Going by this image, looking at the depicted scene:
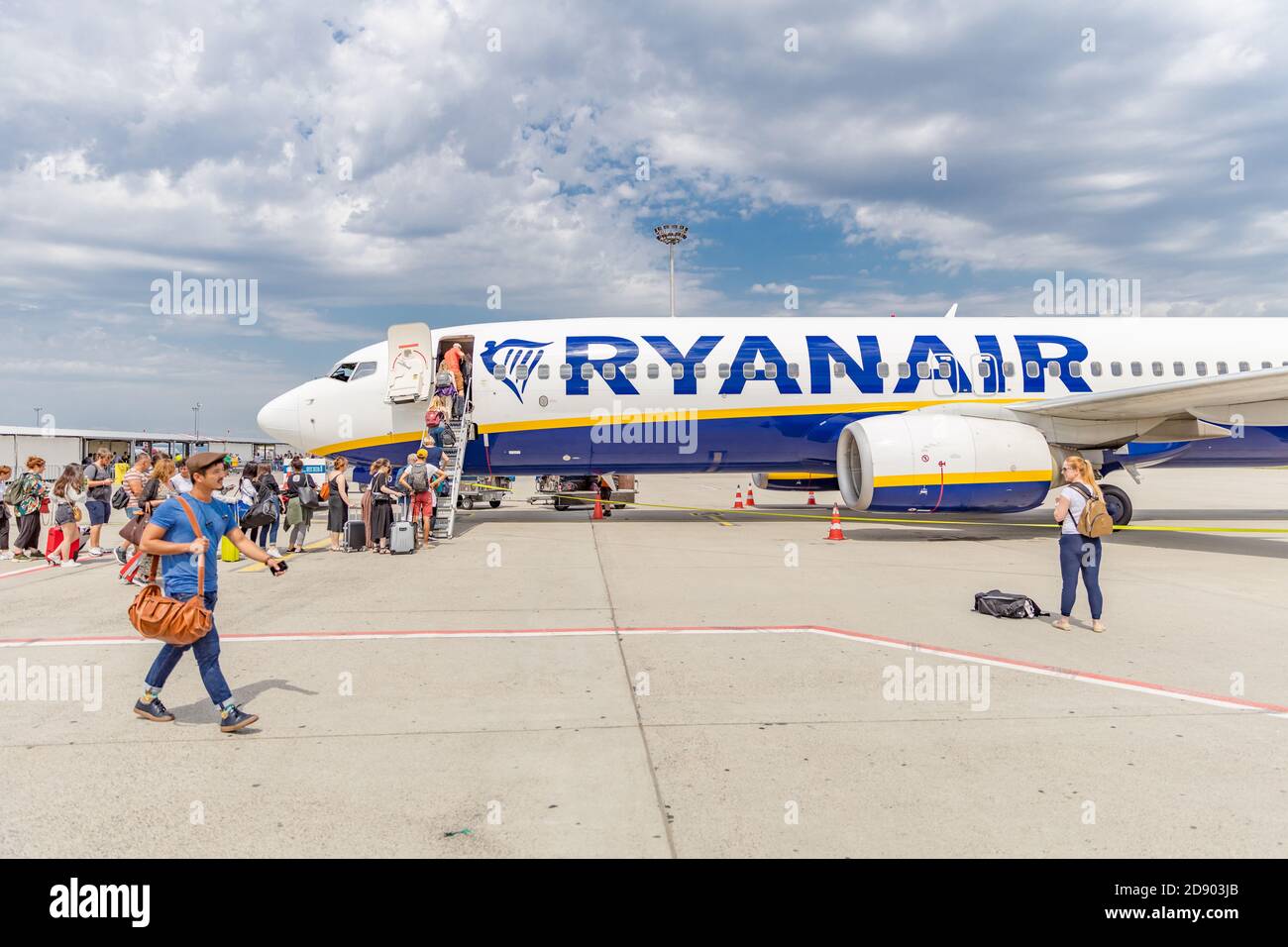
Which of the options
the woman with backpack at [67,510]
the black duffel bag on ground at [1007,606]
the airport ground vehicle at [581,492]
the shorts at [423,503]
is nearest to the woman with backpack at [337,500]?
the shorts at [423,503]

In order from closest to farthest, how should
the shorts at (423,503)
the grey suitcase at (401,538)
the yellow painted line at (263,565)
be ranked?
the yellow painted line at (263,565)
the grey suitcase at (401,538)
the shorts at (423,503)

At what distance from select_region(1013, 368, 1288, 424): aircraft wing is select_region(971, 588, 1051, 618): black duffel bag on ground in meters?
6.53

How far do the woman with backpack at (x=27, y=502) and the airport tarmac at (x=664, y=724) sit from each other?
9.05 ft

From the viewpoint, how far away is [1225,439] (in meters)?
16.3

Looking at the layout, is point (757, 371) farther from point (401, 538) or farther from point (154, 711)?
point (154, 711)

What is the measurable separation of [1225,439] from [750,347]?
10507mm

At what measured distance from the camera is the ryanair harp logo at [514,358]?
51.8 feet

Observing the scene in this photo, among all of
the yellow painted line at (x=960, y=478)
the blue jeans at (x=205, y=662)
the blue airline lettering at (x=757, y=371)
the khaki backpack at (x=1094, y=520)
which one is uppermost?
the blue airline lettering at (x=757, y=371)

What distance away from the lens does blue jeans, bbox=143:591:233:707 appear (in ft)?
15.6

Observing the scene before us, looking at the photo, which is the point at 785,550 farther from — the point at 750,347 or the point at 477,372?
the point at 477,372

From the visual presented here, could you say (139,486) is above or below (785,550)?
above

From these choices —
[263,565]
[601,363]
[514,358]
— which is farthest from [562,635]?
[514,358]

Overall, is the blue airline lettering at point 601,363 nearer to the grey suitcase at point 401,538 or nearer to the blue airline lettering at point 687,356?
the blue airline lettering at point 687,356
